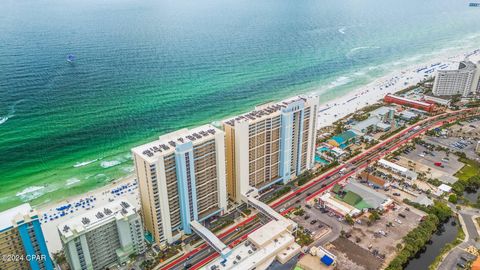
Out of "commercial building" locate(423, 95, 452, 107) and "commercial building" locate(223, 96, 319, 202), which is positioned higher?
"commercial building" locate(223, 96, 319, 202)

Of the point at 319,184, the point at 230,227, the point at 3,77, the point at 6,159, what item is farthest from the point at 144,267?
the point at 3,77

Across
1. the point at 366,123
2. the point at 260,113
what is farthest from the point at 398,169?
the point at 260,113

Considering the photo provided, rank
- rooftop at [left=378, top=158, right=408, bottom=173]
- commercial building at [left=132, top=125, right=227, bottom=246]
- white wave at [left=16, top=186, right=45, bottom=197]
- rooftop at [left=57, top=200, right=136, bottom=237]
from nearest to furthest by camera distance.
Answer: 1. rooftop at [left=57, top=200, right=136, bottom=237]
2. commercial building at [left=132, top=125, right=227, bottom=246]
3. white wave at [left=16, top=186, right=45, bottom=197]
4. rooftop at [left=378, top=158, right=408, bottom=173]

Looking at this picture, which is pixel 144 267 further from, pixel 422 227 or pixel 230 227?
pixel 422 227

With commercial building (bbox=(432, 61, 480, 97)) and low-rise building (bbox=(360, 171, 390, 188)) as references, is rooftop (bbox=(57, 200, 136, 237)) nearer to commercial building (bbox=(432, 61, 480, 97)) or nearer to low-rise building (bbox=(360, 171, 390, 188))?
low-rise building (bbox=(360, 171, 390, 188))

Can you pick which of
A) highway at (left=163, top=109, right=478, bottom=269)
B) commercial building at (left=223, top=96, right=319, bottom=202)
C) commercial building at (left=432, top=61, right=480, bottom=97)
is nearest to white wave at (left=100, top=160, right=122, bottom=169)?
commercial building at (left=223, top=96, right=319, bottom=202)

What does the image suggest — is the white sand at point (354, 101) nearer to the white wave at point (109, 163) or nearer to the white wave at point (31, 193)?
the white wave at point (109, 163)

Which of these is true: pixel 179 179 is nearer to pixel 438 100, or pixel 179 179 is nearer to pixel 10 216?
pixel 10 216

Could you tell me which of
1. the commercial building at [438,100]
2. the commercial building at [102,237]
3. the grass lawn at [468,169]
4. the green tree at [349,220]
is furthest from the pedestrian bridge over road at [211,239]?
the commercial building at [438,100]
